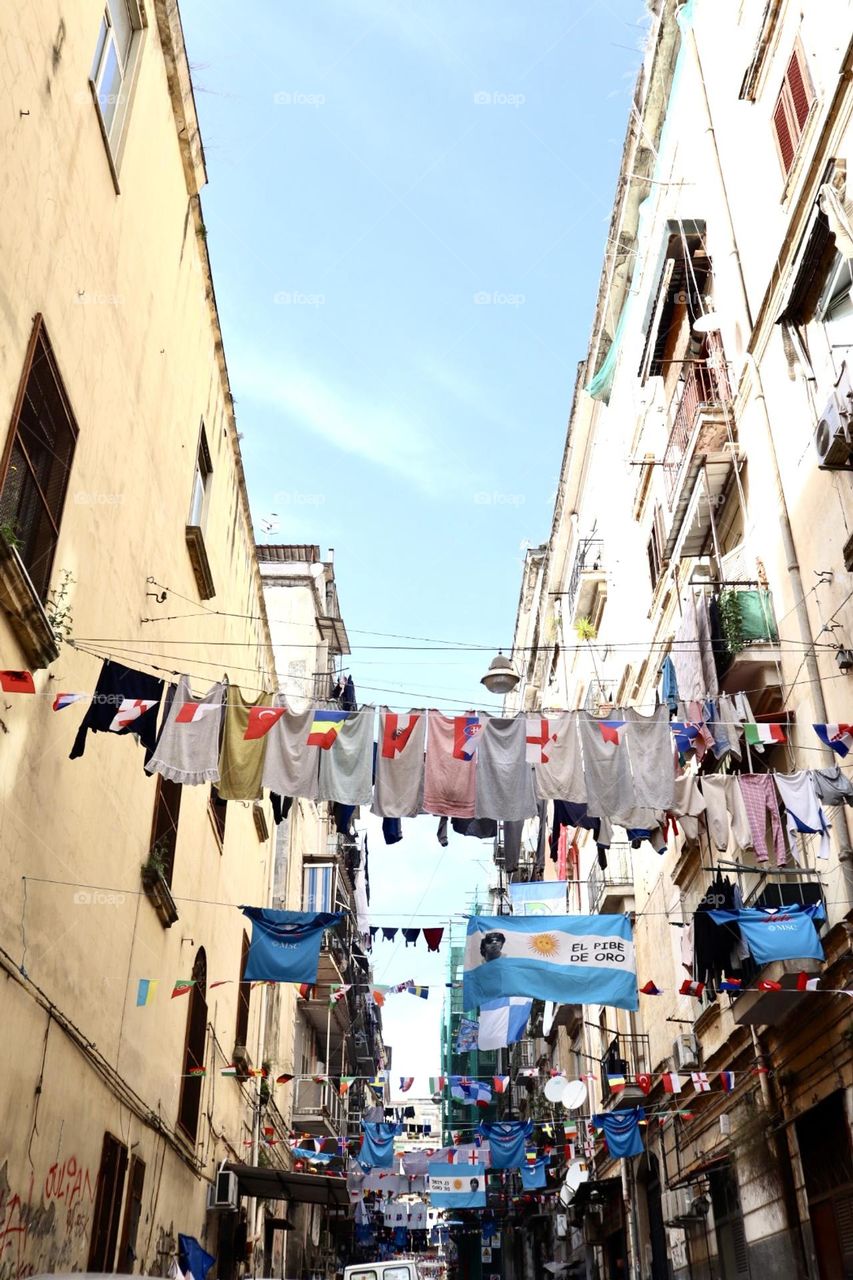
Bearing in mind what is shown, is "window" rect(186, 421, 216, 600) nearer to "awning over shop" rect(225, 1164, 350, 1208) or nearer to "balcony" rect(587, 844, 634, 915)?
"awning over shop" rect(225, 1164, 350, 1208)

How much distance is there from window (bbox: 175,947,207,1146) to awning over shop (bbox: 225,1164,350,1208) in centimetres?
207

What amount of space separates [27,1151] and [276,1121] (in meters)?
15.4

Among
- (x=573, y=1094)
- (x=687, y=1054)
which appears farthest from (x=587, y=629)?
(x=687, y=1054)

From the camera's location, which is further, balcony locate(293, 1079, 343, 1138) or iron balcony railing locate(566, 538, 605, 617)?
balcony locate(293, 1079, 343, 1138)

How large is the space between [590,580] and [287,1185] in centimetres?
1385

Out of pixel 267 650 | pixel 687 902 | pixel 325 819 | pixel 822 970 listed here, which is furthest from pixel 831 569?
pixel 325 819

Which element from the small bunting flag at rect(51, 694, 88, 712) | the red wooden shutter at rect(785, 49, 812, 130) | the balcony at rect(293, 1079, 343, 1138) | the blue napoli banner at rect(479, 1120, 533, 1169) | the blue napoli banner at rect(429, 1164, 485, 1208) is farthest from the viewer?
the balcony at rect(293, 1079, 343, 1138)

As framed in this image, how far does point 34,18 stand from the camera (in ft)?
24.0

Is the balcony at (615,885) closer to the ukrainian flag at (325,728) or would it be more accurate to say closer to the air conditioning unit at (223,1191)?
the air conditioning unit at (223,1191)

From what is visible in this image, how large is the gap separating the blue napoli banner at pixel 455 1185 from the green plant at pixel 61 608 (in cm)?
2028

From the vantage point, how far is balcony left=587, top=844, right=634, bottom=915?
21656 millimetres

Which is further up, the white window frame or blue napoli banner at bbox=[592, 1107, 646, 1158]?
the white window frame

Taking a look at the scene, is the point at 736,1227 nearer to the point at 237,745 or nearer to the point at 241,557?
the point at 237,745

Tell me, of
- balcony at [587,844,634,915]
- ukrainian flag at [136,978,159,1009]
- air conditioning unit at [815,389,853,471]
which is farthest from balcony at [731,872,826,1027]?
balcony at [587,844,634,915]
